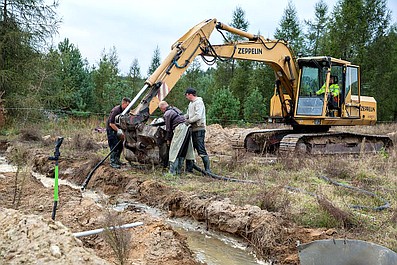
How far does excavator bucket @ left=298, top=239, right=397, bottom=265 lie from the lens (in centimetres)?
402

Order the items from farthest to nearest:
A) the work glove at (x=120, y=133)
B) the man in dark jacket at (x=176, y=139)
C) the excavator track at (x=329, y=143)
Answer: the excavator track at (x=329, y=143), the work glove at (x=120, y=133), the man in dark jacket at (x=176, y=139)

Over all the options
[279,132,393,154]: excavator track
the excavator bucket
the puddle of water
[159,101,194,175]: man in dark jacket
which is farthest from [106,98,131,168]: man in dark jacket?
the excavator bucket

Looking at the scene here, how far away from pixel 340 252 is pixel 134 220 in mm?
2842

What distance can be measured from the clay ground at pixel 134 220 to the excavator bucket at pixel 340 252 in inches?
40.7

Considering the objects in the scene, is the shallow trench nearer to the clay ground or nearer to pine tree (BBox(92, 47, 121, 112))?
the clay ground

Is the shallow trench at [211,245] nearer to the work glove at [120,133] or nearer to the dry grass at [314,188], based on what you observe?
the dry grass at [314,188]

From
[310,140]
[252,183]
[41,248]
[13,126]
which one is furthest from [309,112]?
[13,126]

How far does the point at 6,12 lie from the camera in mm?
20953

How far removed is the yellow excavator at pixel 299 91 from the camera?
10.8 metres

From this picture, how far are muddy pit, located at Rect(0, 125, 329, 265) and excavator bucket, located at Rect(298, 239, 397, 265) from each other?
39.4 inches

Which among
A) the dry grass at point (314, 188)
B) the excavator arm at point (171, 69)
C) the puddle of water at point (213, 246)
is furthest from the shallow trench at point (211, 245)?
the excavator arm at point (171, 69)

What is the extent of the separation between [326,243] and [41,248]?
2471 mm

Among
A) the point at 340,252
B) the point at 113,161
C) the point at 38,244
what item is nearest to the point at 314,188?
the point at 340,252

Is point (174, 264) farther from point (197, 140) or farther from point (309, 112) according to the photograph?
point (309, 112)
